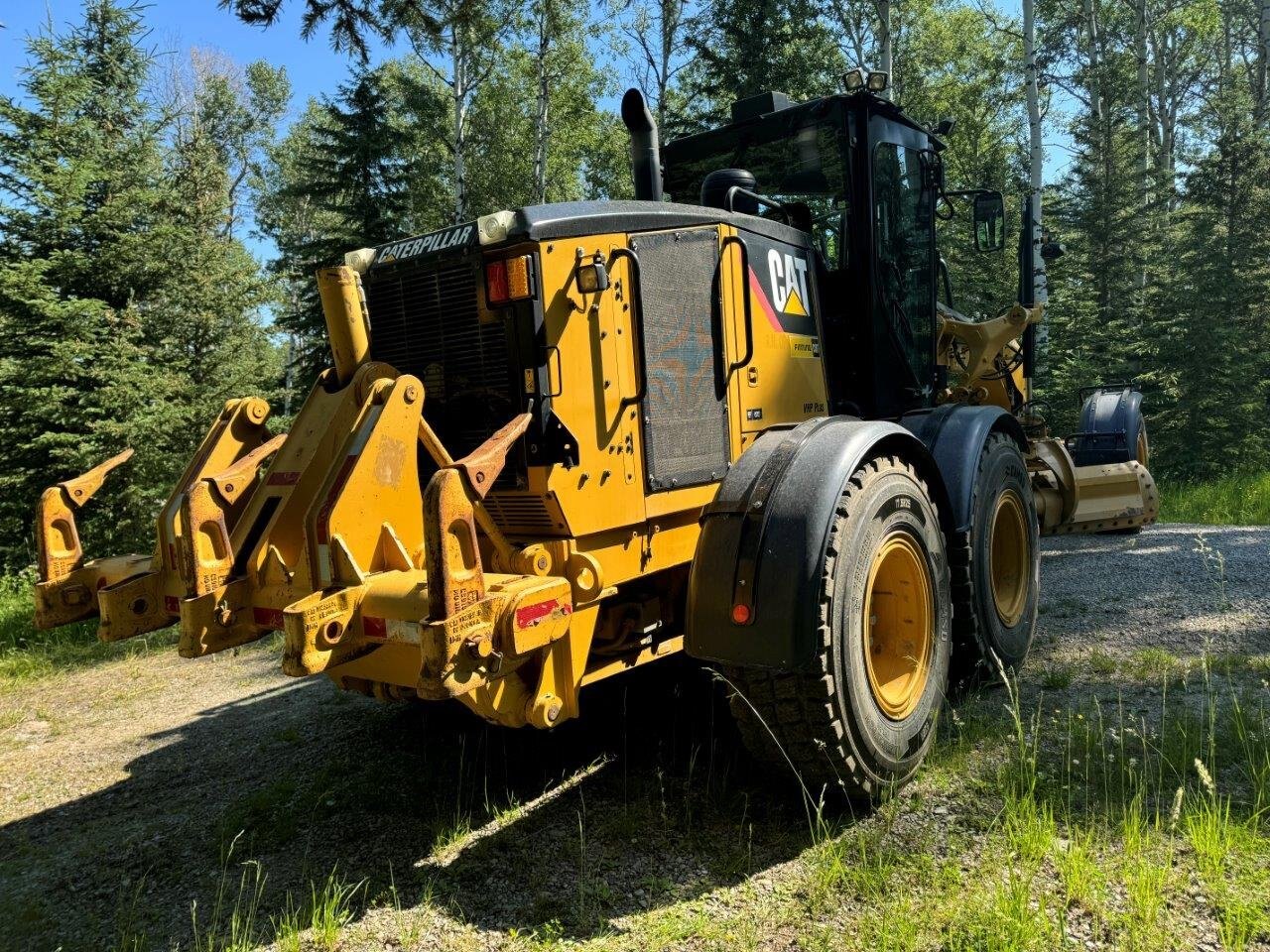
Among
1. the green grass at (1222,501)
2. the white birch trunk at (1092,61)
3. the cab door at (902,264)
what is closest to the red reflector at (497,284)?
the cab door at (902,264)

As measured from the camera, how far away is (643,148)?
3.98 m

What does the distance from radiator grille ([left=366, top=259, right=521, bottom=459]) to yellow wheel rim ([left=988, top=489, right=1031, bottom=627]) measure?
308 centimetres

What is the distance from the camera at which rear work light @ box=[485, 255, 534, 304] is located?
10.1 feet

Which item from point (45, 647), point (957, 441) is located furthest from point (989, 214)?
point (45, 647)

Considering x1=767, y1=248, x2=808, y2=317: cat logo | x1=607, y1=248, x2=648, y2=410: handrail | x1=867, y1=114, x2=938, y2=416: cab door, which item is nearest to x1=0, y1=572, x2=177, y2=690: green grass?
x1=607, y1=248, x2=648, y2=410: handrail

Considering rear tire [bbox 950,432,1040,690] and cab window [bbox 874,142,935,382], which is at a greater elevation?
cab window [bbox 874,142,935,382]

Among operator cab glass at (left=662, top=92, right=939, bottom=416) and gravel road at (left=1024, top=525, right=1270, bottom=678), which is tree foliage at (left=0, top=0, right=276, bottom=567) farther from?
gravel road at (left=1024, top=525, right=1270, bottom=678)

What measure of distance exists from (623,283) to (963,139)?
2762cm

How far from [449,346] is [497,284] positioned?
1.41 ft

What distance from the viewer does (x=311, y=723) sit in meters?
5.05

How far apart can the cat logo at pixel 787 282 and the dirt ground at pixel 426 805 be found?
6.82ft

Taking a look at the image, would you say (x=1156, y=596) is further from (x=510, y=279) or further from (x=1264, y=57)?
(x=1264, y=57)

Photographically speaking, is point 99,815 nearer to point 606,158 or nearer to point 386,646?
point 386,646

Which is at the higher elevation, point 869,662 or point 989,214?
point 989,214
